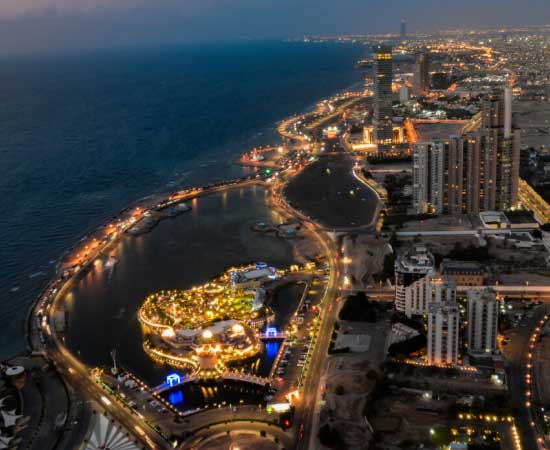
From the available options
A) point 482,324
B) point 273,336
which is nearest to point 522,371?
point 482,324

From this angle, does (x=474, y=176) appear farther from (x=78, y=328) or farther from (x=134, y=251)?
(x=78, y=328)

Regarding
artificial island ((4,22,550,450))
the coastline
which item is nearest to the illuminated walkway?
artificial island ((4,22,550,450))

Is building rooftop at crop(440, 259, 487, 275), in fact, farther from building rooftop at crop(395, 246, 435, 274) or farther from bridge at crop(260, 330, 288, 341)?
bridge at crop(260, 330, 288, 341)

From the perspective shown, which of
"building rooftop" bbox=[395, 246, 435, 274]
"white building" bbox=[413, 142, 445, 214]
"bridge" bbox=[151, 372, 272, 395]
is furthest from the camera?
"white building" bbox=[413, 142, 445, 214]

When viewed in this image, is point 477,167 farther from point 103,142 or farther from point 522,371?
point 103,142

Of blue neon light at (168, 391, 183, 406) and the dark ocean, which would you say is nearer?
blue neon light at (168, 391, 183, 406)

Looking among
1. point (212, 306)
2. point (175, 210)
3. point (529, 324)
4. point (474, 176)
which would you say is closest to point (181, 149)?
point (175, 210)
